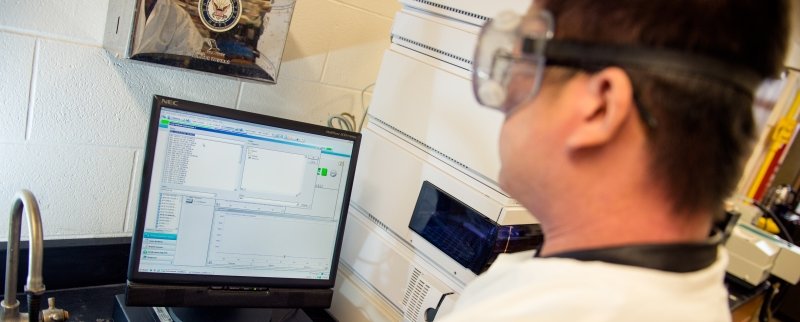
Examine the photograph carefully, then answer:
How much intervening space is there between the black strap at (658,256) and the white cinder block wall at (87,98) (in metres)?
0.91

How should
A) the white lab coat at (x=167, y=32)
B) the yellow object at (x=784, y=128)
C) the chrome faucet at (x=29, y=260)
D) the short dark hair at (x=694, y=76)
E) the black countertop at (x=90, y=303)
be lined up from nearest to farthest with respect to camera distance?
the short dark hair at (x=694, y=76) < the chrome faucet at (x=29, y=260) < the white lab coat at (x=167, y=32) < the black countertop at (x=90, y=303) < the yellow object at (x=784, y=128)

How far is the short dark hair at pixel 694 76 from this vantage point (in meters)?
0.45

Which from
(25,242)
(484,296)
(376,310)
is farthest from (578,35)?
(25,242)

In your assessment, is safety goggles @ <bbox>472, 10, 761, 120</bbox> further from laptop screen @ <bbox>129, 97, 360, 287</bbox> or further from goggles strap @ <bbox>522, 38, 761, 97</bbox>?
laptop screen @ <bbox>129, 97, 360, 287</bbox>

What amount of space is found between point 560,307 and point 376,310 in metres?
0.72

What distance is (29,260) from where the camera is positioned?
0.73 m

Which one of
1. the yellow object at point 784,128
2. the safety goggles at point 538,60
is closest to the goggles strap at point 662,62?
the safety goggles at point 538,60

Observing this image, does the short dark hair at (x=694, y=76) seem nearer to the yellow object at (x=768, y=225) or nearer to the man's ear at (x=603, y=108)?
the man's ear at (x=603, y=108)

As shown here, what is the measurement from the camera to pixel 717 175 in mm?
492

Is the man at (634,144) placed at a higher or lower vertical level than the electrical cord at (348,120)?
higher

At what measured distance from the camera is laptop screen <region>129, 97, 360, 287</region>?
2.85 feet

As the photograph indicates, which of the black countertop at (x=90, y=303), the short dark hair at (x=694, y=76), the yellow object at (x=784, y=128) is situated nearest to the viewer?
the short dark hair at (x=694, y=76)

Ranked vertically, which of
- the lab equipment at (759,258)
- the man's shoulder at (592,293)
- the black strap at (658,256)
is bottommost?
the lab equipment at (759,258)

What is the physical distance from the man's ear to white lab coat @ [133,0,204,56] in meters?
0.75
